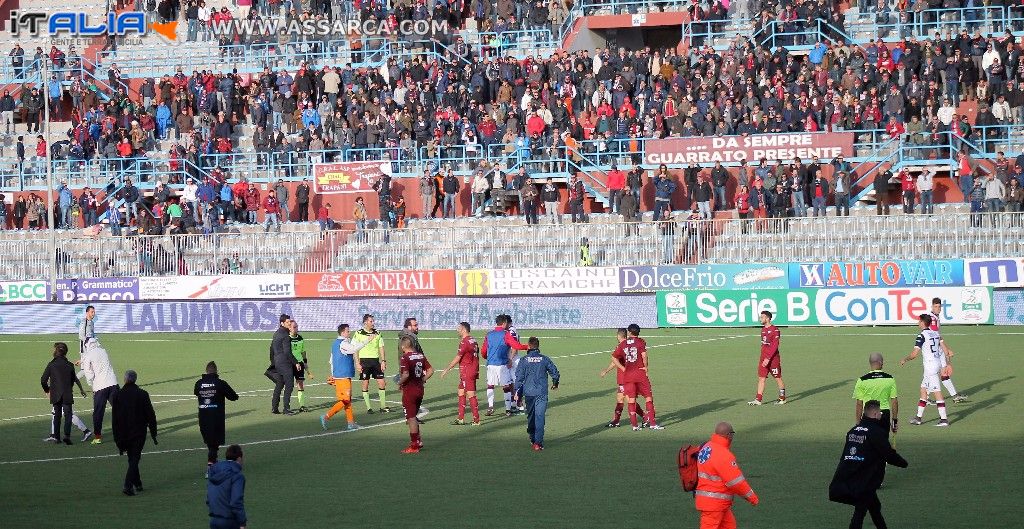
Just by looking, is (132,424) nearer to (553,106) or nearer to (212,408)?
(212,408)

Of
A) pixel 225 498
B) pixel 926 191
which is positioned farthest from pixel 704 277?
pixel 225 498

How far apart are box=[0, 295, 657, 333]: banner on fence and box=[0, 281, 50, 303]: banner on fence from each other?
13.5 inches

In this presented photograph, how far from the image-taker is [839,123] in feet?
143

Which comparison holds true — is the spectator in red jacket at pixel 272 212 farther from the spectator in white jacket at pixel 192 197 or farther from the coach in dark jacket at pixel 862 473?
the coach in dark jacket at pixel 862 473

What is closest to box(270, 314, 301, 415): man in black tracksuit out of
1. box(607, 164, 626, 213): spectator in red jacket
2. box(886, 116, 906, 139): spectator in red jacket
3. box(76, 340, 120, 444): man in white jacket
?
box(76, 340, 120, 444): man in white jacket

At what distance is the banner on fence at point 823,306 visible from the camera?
38.0 metres

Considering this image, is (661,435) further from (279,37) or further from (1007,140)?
(279,37)

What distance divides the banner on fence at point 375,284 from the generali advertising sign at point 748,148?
7.85m

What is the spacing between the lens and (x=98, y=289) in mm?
45938

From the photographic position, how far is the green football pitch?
16.4 metres

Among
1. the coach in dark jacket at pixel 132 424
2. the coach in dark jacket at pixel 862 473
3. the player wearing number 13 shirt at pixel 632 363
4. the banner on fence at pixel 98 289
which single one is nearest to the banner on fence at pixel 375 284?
the banner on fence at pixel 98 289

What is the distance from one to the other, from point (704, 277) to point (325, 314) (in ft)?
37.6

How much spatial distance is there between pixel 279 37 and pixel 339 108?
7.54 meters

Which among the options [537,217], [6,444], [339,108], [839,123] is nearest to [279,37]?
[339,108]
